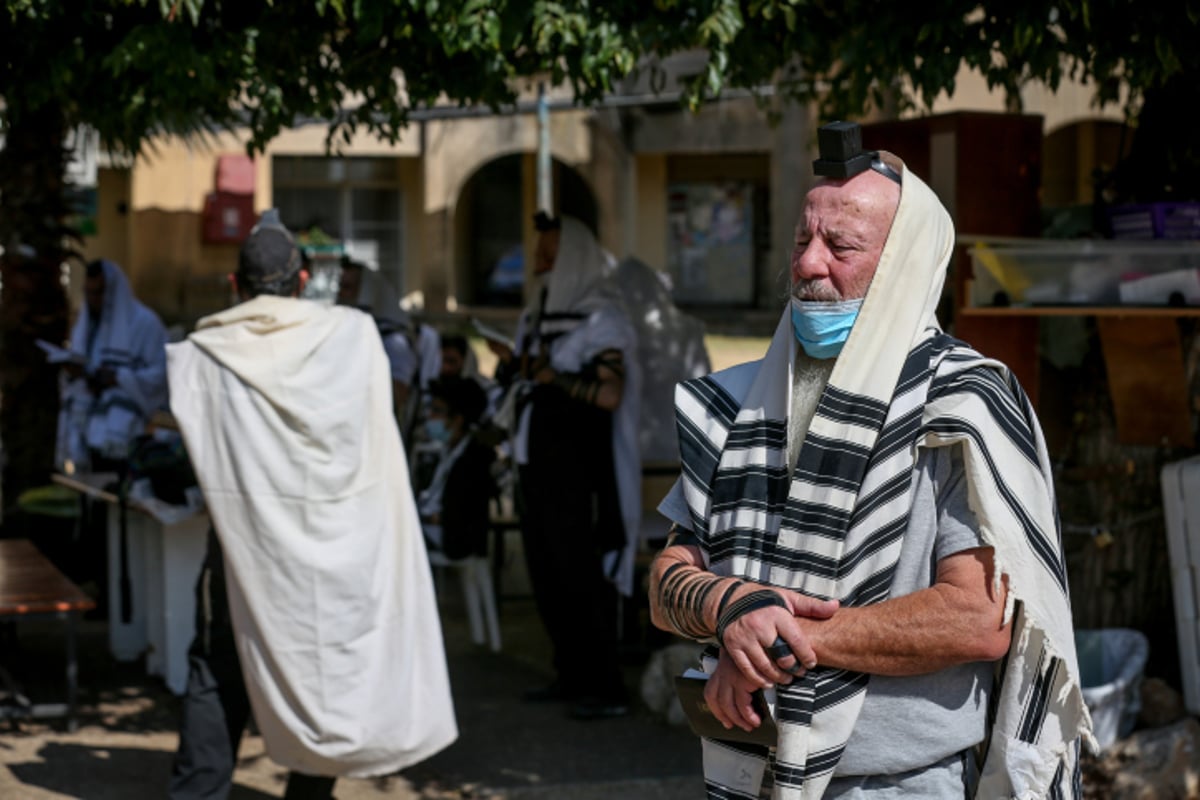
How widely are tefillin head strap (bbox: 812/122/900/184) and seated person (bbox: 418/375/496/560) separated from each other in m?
5.28

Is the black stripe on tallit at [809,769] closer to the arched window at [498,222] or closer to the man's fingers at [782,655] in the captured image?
the man's fingers at [782,655]

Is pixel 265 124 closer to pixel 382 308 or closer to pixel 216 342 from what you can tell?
pixel 216 342

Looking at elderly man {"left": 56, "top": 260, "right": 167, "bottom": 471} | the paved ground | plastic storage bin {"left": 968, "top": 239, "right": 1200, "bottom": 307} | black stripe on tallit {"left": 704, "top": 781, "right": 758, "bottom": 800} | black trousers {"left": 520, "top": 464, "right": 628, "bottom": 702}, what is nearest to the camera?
black stripe on tallit {"left": 704, "top": 781, "right": 758, "bottom": 800}

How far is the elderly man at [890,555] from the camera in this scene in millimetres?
2373

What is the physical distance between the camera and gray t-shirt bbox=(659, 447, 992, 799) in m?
2.43

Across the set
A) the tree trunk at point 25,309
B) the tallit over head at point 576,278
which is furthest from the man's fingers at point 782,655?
the tree trunk at point 25,309

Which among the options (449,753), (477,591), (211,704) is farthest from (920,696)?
(477,591)

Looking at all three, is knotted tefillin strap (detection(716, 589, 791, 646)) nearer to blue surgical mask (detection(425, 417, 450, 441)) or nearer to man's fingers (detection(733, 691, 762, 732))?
man's fingers (detection(733, 691, 762, 732))

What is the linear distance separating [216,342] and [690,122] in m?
21.4

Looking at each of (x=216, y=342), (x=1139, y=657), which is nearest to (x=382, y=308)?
(x=216, y=342)

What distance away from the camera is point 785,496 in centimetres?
251

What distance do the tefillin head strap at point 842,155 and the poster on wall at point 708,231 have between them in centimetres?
2487

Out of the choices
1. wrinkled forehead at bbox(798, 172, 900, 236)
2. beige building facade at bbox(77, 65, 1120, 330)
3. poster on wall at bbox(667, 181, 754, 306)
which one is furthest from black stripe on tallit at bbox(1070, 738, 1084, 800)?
poster on wall at bbox(667, 181, 754, 306)

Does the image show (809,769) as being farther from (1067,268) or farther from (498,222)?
(498,222)
